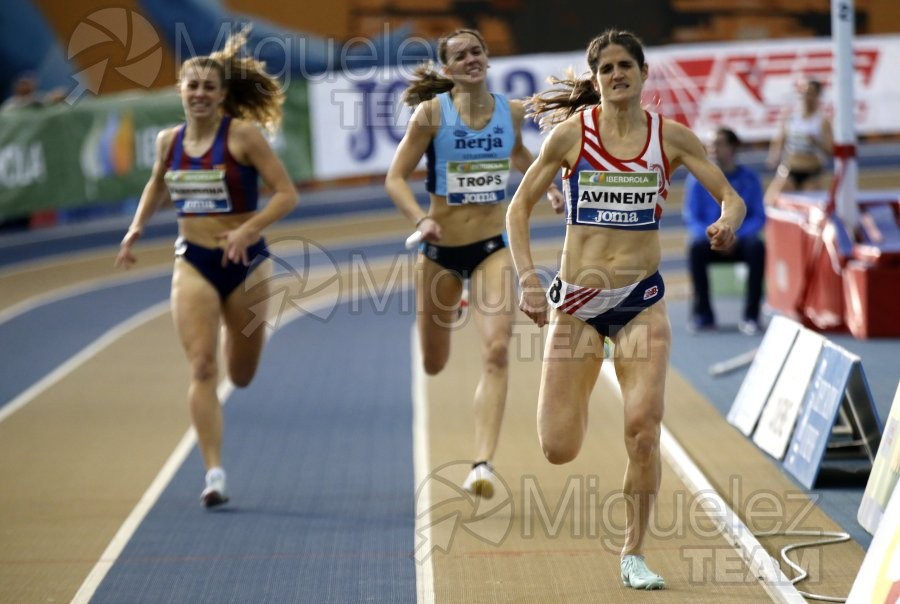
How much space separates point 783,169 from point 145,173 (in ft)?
30.2

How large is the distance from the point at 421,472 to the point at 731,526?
2086 millimetres

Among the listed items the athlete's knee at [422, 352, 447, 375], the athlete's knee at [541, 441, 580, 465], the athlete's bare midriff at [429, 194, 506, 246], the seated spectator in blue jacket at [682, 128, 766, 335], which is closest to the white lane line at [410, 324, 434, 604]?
the athlete's knee at [422, 352, 447, 375]

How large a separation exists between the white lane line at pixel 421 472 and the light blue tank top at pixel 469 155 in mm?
1450

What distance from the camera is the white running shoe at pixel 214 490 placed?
23.9 feet

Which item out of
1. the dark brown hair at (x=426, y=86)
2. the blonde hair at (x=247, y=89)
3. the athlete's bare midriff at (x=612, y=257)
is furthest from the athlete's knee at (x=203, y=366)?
the athlete's bare midriff at (x=612, y=257)

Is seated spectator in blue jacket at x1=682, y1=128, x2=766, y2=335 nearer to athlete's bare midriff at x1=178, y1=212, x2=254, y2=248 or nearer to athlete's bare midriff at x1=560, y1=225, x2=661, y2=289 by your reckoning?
athlete's bare midriff at x1=178, y1=212, x2=254, y2=248

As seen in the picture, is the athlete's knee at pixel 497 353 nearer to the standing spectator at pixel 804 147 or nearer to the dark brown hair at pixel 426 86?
the dark brown hair at pixel 426 86

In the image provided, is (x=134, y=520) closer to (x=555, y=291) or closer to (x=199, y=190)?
(x=199, y=190)

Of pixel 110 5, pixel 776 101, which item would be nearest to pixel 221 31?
pixel 110 5

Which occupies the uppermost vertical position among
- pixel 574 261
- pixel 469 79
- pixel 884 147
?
pixel 469 79

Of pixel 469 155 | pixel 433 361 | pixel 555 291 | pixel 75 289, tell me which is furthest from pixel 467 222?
pixel 75 289

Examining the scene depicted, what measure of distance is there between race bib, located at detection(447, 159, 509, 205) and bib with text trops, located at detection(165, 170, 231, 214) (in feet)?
3.76

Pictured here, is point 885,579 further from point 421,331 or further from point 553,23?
point 553,23

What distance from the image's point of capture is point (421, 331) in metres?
7.60
